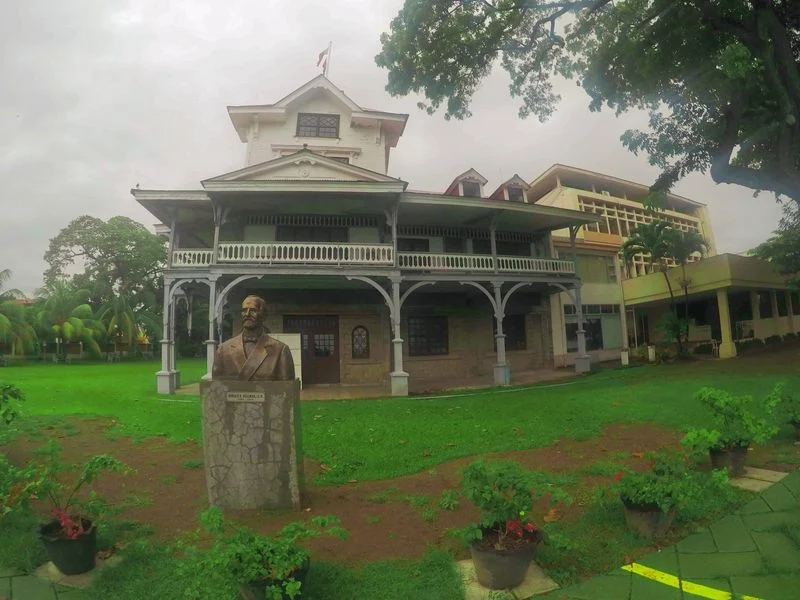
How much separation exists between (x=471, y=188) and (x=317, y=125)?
291 inches

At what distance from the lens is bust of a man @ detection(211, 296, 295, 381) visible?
4.77 metres

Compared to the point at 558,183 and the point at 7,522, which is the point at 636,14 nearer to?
the point at 7,522

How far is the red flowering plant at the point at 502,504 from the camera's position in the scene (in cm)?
313

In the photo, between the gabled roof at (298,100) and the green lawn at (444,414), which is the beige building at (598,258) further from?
the gabled roof at (298,100)

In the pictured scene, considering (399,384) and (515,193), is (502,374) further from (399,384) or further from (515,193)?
(515,193)

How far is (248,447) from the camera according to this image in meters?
4.61

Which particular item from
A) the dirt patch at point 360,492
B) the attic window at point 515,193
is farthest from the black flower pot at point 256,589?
the attic window at point 515,193

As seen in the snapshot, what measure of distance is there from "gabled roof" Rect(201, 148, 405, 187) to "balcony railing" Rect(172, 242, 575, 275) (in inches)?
122

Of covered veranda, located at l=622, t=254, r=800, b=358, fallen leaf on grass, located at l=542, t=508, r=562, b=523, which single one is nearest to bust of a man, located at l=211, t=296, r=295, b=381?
fallen leaf on grass, located at l=542, t=508, r=562, b=523

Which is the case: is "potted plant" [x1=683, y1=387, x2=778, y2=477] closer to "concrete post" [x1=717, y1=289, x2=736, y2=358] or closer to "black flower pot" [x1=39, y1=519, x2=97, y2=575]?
"black flower pot" [x1=39, y1=519, x2=97, y2=575]

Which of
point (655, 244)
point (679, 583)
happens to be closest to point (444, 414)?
point (679, 583)

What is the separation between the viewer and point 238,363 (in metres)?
4.83

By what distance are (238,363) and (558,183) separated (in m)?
29.3

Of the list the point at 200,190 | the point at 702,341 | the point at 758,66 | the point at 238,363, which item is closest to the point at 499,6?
the point at 758,66
